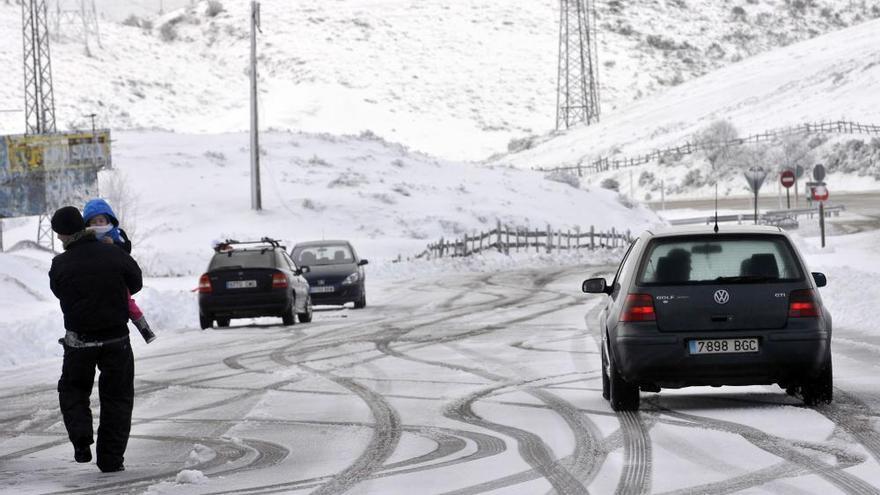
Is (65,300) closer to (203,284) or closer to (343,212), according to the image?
(203,284)

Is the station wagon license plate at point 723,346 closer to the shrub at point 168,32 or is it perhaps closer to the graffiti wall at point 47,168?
the graffiti wall at point 47,168

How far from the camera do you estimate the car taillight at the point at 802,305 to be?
11695 millimetres

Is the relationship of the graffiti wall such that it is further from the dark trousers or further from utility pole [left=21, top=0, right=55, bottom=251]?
the dark trousers

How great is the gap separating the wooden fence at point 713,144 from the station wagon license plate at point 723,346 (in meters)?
90.6

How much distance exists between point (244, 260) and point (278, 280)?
886 millimetres

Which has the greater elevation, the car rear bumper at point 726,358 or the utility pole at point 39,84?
the utility pole at point 39,84

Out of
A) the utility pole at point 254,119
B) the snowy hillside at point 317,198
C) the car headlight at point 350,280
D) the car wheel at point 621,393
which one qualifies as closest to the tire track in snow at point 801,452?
the car wheel at point 621,393

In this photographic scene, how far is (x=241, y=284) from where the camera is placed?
83.5 feet

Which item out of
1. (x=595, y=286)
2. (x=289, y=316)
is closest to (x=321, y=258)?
(x=289, y=316)

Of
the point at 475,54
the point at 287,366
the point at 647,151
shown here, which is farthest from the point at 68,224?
the point at 475,54

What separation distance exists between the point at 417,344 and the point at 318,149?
64.8 metres

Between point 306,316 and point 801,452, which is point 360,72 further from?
point 801,452

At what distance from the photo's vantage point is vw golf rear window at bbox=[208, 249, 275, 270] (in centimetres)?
2564

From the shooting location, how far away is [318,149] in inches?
3327
